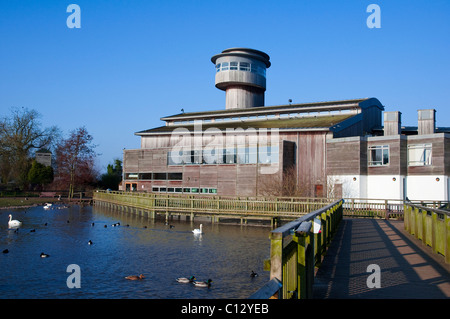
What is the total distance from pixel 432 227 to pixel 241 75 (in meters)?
52.5

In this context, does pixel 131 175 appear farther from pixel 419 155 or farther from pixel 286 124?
pixel 419 155

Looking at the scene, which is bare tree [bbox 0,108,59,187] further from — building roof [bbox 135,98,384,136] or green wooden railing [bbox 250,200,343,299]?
green wooden railing [bbox 250,200,343,299]

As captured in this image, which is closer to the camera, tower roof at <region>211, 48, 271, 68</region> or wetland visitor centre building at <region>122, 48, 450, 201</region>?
wetland visitor centre building at <region>122, 48, 450, 201</region>

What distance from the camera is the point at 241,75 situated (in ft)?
206

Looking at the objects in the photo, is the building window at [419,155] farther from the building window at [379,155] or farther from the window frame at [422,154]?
the building window at [379,155]

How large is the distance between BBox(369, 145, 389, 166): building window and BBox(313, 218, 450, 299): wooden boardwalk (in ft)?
75.9

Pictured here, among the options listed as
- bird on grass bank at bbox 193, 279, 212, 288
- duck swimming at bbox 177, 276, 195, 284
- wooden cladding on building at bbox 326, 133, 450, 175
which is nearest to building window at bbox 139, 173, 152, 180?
wooden cladding on building at bbox 326, 133, 450, 175

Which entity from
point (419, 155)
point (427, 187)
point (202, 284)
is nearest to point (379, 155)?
point (419, 155)

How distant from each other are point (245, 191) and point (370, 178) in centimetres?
1218

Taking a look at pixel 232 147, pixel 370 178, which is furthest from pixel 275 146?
pixel 370 178

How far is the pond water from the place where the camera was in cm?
1334

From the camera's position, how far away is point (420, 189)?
3572 centimetres

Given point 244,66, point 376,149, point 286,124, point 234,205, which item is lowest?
point 234,205
